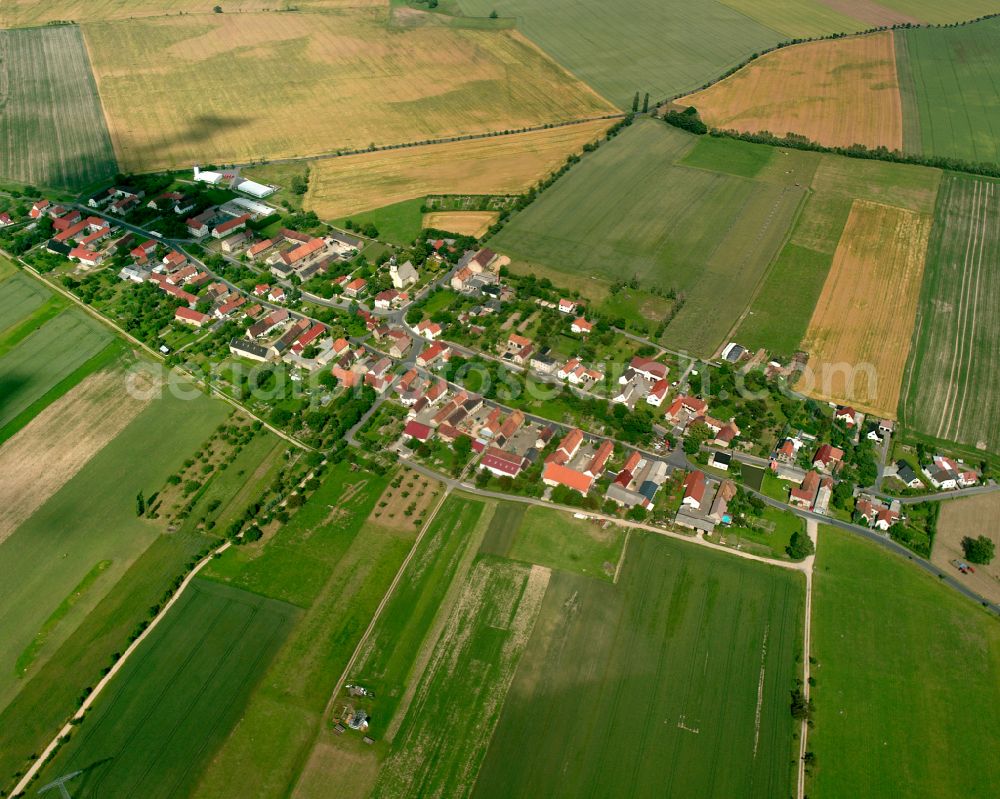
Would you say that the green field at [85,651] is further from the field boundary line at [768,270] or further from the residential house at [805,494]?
the field boundary line at [768,270]

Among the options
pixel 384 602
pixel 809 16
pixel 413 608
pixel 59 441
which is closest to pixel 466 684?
pixel 413 608

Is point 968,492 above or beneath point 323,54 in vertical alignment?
beneath

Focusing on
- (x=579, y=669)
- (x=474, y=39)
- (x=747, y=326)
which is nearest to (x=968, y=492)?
(x=747, y=326)

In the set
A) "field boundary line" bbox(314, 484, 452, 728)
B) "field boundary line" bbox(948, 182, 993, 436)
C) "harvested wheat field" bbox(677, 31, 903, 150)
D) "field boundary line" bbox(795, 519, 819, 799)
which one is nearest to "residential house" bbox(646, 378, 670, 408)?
"field boundary line" bbox(795, 519, 819, 799)

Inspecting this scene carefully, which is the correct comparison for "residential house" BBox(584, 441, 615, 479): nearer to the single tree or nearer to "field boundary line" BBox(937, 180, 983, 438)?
the single tree

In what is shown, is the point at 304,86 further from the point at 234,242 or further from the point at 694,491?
the point at 694,491

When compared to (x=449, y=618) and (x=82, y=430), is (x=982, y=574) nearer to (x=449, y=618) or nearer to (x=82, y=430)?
(x=449, y=618)

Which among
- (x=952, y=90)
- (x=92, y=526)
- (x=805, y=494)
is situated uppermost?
(x=952, y=90)

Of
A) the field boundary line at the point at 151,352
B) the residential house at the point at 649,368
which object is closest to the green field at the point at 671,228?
the residential house at the point at 649,368
